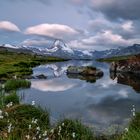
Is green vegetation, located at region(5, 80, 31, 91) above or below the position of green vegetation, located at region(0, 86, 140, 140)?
below

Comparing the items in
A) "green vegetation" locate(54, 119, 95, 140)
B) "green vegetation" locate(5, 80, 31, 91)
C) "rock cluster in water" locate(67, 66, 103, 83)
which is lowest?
"rock cluster in water" locate(67, 66, 103, 83)

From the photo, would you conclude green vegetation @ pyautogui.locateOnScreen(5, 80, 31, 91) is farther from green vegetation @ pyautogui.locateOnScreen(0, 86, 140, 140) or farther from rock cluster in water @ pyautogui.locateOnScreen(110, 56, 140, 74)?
rock cluster in water @ pyautogui.locateOnScreen(110, 56, 140, 74)

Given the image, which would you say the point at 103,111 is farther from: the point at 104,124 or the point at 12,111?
the point at 12,111

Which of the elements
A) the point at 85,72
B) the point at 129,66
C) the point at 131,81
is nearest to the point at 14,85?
the point at 131,81

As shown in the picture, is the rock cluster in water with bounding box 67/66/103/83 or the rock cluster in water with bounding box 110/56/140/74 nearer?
the rock cluster in water with bounding box 67/66/103/83

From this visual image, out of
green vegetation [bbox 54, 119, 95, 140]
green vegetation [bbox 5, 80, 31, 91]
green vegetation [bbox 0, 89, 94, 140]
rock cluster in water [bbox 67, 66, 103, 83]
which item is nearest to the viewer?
green vegetation [bbox 0, 89, 94, 140]

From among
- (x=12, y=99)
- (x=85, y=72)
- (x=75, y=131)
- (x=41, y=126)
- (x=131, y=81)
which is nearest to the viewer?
(x=75, y=131)

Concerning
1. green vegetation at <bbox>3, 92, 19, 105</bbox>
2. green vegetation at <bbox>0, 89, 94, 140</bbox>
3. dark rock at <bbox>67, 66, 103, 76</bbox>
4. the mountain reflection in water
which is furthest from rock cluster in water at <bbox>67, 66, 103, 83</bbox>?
green vegetation at <bbox>0, 89, 94, 140</bbox>

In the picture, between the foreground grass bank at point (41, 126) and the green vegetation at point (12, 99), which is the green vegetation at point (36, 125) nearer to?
the foreground grass bank at point (41, 126)

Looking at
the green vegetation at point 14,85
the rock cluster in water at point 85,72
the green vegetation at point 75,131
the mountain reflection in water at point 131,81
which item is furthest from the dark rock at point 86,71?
the green vegetation at point 75,131

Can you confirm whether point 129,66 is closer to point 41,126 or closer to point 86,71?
point 86,71

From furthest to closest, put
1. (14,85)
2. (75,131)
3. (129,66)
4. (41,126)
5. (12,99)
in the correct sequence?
(129,66) < (14,85) < (12,99) < (41,126) < (75,131)

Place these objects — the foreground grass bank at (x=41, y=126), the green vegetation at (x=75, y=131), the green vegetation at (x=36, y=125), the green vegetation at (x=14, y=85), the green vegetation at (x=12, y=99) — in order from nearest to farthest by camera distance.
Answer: the foreground grass bank at (x=41, y=126), the green vegetation at (x=36, y=125), the green vegetation at (x=75, y=131), the green vegetation at (x=12, y=99), the green vegetation at (x=14, y=85)

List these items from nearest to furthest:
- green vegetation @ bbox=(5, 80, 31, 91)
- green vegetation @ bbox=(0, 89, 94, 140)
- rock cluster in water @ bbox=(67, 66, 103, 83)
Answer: green vegetation @ bbox=(0, 89, 94, 140) → green vegetation @ bbox=(5, 80, 31, 91) → rock cluster in water @ bbox=(67, 66, 103, 83)
